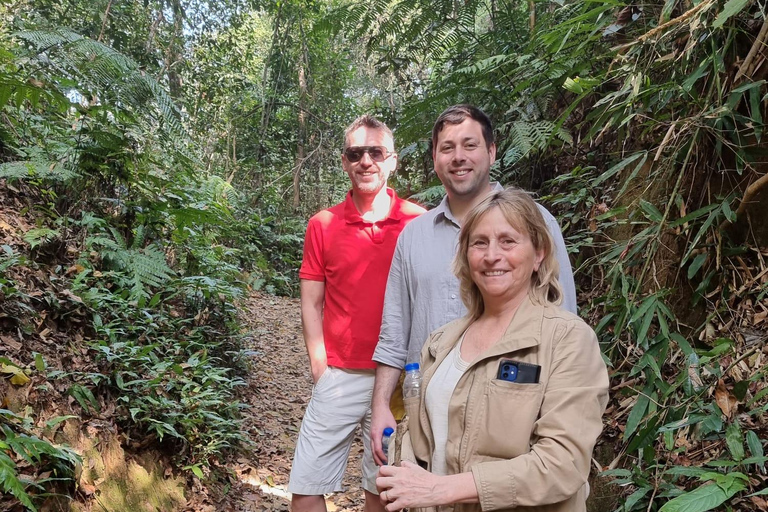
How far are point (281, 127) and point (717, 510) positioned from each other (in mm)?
13406

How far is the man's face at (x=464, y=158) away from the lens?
7.69ft

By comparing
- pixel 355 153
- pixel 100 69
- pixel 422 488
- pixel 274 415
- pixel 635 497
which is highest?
pixel 100 69

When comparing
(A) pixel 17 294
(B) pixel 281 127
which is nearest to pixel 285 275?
(B) pixel 281 127

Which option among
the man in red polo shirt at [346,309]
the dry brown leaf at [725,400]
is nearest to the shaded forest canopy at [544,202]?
the dry brown leaf at [725,400]

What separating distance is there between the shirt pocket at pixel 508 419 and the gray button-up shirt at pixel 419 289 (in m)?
0.72

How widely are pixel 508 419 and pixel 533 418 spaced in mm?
63

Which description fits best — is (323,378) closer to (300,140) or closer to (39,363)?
(39,363)

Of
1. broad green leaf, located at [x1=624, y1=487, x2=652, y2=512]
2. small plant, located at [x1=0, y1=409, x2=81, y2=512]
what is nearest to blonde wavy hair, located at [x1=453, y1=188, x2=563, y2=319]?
broad green leaf, located at [x1=624, y1=487, x2=652, y2=512]

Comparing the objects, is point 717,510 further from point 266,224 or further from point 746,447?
point 266,224

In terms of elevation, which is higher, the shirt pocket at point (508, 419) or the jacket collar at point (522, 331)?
the jacket collar at point (522, 331)

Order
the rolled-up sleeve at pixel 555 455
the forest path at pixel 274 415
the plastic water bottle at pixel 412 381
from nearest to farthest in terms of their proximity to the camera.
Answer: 1. the rolled-up sleeve at pixel 555 455
2. the plastic water bottle at pixel 412 381
3. the forest path at pixel 274 415

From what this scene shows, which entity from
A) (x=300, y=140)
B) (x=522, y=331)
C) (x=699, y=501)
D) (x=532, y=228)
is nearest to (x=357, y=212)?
(x=532, y=228)

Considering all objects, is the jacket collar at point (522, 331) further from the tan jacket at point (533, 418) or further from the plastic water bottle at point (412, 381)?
the plastic water bottle at point (412, 381)

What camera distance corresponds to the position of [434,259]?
7.82 feet
